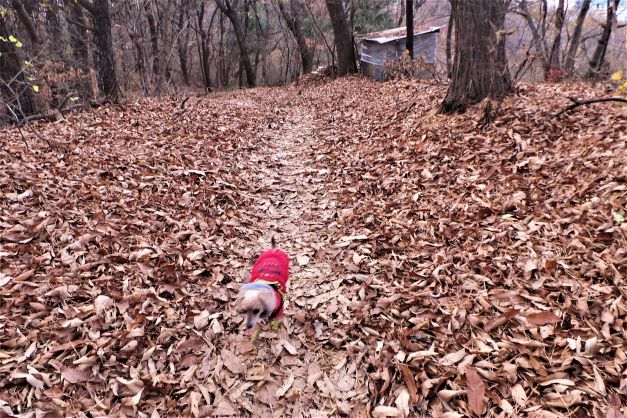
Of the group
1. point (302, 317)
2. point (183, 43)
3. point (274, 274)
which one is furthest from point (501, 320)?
point (183, 43)

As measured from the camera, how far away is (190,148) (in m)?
6.11

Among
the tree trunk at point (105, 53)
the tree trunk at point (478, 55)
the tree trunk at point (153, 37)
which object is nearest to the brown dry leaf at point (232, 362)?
the tree trunk at point (478, 55)

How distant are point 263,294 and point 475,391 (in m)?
1.52

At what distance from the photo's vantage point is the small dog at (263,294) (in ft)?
8.48

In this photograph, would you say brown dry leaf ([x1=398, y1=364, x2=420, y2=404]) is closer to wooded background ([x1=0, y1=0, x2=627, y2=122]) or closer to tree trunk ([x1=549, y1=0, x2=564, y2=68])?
wooded background ([x1=0, y1=0, x2=627, y2=122])

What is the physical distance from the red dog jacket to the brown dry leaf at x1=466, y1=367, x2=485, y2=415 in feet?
4.64

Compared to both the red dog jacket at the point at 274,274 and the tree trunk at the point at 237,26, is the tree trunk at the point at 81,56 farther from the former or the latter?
the red dog jacket at the point at 274,274

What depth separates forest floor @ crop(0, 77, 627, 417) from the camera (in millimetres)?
2336

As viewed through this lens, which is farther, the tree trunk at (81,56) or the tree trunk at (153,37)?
the tree trunk at (153,37)

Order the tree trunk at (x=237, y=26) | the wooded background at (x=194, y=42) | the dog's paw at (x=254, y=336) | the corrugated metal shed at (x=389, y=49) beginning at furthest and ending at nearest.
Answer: the tree trunk at (x=237, y=26) → the corrugated metal shed at (x=389, y=49) → the wooded background at (x=194, y=42) → the dog's paw at (x=254, y=336)

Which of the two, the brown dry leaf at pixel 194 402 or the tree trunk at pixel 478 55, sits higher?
the tree trunk at pixel 478 55

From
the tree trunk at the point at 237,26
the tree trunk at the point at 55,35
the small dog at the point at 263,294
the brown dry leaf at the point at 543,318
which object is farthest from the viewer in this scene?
the tree trunk at the point at 237,26

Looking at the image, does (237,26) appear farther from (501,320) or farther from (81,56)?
(501,320)

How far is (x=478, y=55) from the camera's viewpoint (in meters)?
5.60
